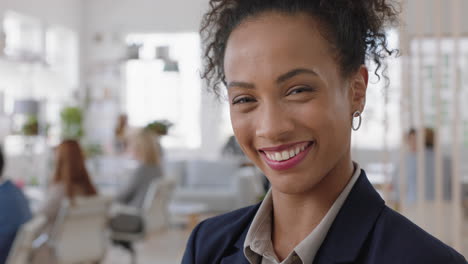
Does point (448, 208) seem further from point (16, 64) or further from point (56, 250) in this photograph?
point (16, 64)

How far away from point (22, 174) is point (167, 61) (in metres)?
2.66

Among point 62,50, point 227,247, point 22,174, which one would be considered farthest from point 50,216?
point 62,50

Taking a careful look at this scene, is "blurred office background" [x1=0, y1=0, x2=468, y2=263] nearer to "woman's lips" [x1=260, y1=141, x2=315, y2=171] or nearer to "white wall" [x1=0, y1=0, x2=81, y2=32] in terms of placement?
"white wall" [x1=0, y1=0, x2=81, y2=32]

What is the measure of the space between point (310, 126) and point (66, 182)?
13.1ft

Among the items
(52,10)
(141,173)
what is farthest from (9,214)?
(52,10)

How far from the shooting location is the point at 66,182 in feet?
14.9

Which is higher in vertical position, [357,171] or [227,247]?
[357,171]

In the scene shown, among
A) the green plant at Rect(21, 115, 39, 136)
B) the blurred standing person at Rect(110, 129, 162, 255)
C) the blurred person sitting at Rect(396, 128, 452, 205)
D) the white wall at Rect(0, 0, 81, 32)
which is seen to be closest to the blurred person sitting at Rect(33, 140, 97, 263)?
the blurred standing person at Rect(110, 129, 162, 255)

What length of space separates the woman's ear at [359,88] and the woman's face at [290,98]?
21 mm

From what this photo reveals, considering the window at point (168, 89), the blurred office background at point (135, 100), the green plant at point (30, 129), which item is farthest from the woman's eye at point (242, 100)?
the window at point (168, 89)

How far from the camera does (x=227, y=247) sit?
3.14 ft

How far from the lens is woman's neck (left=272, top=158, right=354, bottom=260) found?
0.88 metres

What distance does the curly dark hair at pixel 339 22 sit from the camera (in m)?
0.84

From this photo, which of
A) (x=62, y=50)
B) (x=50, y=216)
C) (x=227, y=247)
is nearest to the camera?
(x=227, y=247)
